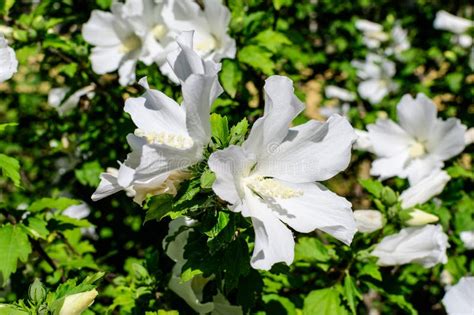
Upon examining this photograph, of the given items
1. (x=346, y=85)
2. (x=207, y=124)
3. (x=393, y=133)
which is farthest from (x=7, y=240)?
(x=346, y=85)

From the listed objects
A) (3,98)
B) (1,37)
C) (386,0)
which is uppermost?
(1,37)

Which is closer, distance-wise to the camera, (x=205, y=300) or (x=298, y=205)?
(x=298, y=205)

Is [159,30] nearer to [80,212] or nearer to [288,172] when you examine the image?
[80,212]

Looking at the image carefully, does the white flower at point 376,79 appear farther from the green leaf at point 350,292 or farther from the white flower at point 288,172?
the white flower at point 288,172

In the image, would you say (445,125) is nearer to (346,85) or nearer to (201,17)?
(201,17)

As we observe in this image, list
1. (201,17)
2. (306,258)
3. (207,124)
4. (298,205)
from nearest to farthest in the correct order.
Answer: (207,124) < (298,205) < (306,258) < (201,17)

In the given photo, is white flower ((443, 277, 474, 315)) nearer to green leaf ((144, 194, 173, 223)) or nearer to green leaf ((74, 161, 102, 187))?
green leaf ((144, 194, 173, 223))

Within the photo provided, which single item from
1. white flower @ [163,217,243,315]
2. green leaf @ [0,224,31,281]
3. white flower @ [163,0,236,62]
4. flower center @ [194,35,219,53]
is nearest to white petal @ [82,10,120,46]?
white flower @ [163,0,236,62]
